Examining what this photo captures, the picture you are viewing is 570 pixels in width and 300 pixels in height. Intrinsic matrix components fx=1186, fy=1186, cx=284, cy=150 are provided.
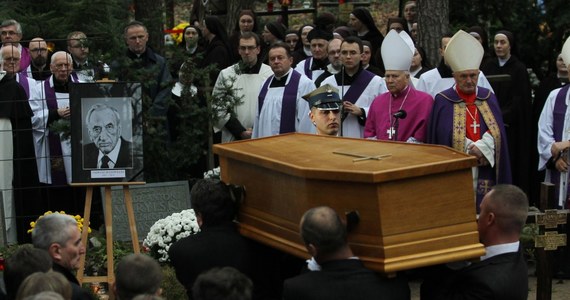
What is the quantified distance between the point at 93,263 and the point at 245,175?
374 centimetres

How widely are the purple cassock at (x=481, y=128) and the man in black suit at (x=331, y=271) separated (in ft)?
13.6

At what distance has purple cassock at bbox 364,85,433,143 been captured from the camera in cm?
1006

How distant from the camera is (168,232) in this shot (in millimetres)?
9805

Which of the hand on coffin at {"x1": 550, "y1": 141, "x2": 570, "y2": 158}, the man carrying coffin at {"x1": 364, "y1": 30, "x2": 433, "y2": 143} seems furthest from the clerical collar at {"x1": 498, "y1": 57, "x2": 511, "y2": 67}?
the man carrying coffin at {"x1": 364, "y1": 30, "x2": 433, "y2": 143}

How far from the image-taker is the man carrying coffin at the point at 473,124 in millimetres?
9758

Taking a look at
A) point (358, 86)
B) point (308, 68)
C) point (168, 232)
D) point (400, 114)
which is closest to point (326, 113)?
point (400, 114)

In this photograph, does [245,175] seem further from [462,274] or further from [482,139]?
[482,139]

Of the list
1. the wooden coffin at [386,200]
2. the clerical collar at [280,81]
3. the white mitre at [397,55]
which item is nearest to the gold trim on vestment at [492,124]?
the white mitre at [397,55]

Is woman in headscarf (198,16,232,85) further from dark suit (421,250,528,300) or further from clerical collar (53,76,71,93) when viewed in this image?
dark suit (421,250,528,300)

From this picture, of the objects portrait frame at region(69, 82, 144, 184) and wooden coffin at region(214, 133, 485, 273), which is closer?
wooden coffin at region(214, 133, 485, 273)

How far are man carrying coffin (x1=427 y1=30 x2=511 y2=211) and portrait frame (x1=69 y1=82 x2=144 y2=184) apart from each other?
2541 millimetres

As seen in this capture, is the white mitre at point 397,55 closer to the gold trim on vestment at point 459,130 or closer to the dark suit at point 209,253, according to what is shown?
the gold trim on vestment at point 459,130

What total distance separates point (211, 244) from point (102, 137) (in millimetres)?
3420

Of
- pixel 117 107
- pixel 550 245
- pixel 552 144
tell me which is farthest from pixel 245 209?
pixel 552 144
